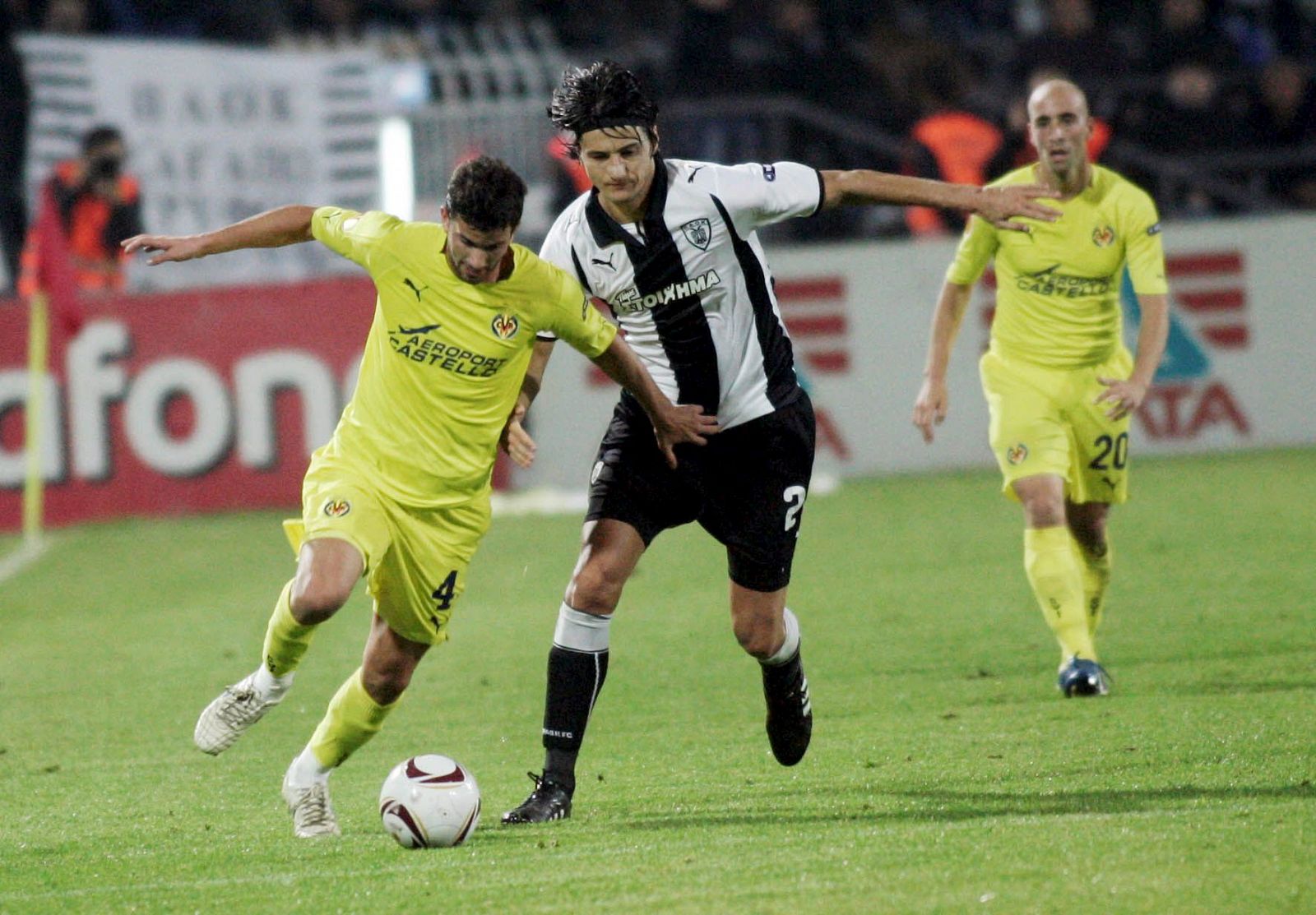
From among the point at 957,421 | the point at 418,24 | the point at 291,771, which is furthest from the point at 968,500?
the point at 291,771

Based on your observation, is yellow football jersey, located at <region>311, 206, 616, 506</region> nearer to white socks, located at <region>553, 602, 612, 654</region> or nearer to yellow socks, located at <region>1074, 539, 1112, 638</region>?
white socks, located at <region>553, 602, 612, 654</region>

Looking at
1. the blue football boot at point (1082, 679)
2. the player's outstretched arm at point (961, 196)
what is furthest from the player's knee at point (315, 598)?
the blue football boot at point (1082, 679)

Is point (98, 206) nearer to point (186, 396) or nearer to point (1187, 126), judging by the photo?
point (186, 396)

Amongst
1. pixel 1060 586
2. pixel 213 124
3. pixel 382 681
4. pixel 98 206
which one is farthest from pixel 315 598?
pixel 213 124

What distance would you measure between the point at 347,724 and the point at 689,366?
146 centimetres

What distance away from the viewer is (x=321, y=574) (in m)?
5.24

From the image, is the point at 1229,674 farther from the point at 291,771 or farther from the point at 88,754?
the point at 88,754

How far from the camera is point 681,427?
5.60 metres

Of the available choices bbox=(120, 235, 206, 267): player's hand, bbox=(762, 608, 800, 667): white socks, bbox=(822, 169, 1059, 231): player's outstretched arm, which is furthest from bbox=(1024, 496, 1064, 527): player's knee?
bbox=(120, 235, 206, 267): player's hand

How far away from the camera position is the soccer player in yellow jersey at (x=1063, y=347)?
733cm

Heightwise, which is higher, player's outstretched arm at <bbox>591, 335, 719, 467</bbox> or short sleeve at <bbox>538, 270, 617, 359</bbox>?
short sleeve at <bbox>538, 270, 617, 359</bbox>

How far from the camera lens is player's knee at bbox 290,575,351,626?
5199 mm

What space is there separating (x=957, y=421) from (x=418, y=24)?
20.8 ft

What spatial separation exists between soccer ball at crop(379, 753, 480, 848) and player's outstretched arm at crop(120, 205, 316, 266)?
153 cm
